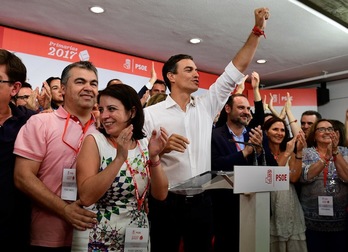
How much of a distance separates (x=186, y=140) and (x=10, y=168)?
78 cm

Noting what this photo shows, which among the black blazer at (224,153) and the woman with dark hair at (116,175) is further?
the black blazer at (224,153)

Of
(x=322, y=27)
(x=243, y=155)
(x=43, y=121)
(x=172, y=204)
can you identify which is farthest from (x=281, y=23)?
(x=43, y=121)

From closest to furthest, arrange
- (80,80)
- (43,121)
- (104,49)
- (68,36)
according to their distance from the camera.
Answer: (43,121), (80,80), (68,36), (104,49)

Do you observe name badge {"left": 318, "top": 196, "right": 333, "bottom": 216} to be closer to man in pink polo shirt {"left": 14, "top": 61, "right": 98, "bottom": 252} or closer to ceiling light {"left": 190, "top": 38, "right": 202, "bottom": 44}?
man in pink polo shirt {"left": 14, "top": 61, "right": 98, "bottom": 252}

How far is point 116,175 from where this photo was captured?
1294mm

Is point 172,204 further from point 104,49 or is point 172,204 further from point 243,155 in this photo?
point 104,49

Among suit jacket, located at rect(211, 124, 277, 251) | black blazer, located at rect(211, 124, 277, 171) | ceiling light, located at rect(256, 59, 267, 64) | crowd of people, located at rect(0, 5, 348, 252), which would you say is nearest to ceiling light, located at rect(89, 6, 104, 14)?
crowd of people, located at rect(0, 5, 348, 252)

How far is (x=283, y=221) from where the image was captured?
2.68 meters

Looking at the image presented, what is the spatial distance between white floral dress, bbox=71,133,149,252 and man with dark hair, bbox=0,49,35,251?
0.97ft

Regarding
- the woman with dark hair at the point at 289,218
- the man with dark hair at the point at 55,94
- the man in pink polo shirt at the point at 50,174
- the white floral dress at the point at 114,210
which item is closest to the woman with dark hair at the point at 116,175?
the white floral dress at the point at 114,210

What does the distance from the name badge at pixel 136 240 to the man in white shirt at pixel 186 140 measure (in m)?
0.44

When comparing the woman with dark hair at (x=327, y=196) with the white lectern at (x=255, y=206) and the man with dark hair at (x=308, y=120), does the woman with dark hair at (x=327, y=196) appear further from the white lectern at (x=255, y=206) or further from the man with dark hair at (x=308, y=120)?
the white lectern at (x=255, y=206)

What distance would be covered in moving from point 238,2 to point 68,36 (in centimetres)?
251

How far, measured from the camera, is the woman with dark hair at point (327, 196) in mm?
2627
